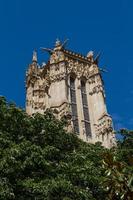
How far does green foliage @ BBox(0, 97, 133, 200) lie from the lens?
12695 millimetres

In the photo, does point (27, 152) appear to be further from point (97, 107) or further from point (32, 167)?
point (97, 107)

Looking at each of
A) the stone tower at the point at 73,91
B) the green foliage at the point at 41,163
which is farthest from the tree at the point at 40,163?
the stone tower at the point at 73,91

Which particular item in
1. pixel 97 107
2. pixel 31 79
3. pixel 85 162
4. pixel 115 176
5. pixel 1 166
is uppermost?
pixel 31 79

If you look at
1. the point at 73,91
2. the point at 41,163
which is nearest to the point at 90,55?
the point at 73,91

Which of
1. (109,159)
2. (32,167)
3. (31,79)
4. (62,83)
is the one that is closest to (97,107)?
(62,83)

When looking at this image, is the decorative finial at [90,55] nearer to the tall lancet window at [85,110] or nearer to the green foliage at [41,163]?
the tall lancet window at [85,110]

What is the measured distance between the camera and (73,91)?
141 ft

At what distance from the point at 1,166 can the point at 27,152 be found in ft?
4.17

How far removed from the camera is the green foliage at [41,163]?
12695 mm

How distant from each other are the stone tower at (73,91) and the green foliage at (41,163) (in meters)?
19.3

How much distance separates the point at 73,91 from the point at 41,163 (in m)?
29.6

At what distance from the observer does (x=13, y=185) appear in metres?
12.8

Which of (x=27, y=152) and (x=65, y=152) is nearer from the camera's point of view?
(x=27, y=152)

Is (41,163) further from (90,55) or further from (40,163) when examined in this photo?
(90,55)
